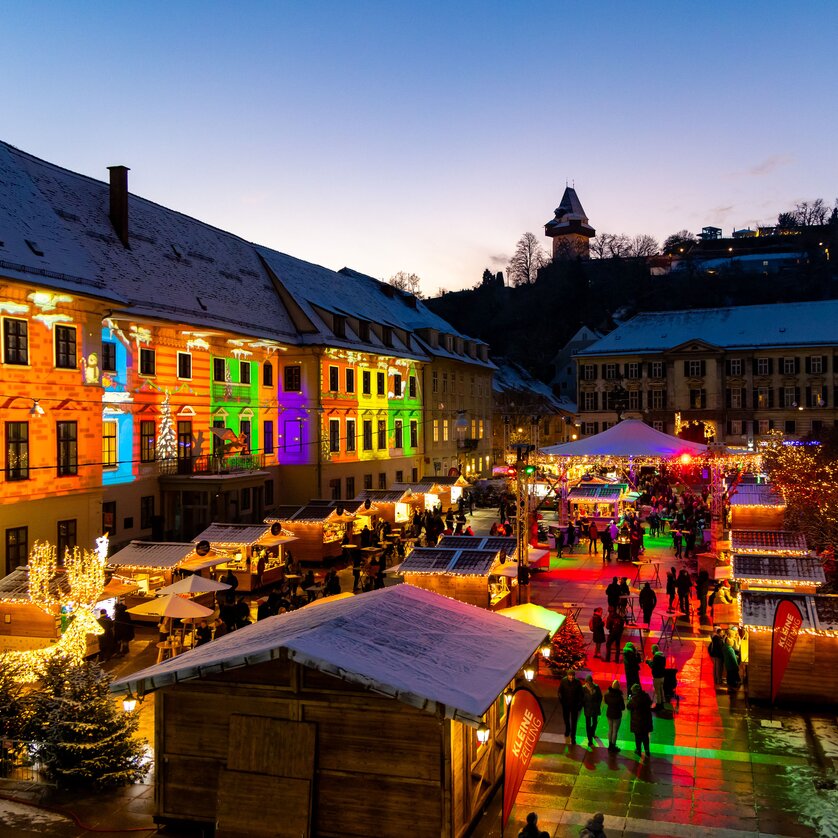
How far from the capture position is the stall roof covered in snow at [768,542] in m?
23.8

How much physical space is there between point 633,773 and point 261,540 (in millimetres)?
17478

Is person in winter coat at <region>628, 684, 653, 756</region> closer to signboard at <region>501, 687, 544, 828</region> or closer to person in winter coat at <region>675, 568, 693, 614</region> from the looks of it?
signboard at <region>501, 687, 544, 828</region>

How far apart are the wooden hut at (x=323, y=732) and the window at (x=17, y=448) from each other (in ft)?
53.7

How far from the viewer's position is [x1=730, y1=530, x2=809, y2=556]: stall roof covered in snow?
23.8 meters

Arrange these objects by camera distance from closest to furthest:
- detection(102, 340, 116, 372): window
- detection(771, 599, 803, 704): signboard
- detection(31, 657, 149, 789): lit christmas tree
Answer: detection(31, 657, 149, 789): lit christmas tree
detection(771, 599, 803, 704): signboard
detection(102, 340, 116, 372): window

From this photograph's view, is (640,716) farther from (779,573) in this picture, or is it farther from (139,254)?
(139,254)

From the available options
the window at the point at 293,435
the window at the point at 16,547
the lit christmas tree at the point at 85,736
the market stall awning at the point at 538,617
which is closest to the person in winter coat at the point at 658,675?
the market stall awning at the point at 538,617

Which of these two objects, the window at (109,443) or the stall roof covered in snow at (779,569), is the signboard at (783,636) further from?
the window at (109,443)

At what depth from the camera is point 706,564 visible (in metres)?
29.7

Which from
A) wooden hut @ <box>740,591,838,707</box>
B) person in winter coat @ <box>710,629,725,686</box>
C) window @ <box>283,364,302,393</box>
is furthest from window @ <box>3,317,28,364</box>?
wooden hut @ <box>740,591,838,707</box>

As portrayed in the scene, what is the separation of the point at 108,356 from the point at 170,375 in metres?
3.59

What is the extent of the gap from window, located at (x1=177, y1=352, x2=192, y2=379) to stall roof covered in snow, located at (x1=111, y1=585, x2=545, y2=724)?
22958mm

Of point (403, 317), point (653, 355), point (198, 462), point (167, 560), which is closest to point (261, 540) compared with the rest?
point (167, 560)

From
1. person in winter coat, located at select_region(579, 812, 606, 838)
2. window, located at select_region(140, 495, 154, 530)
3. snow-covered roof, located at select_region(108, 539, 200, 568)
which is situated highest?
window, located at select_region(140, 495, 154, 530)
